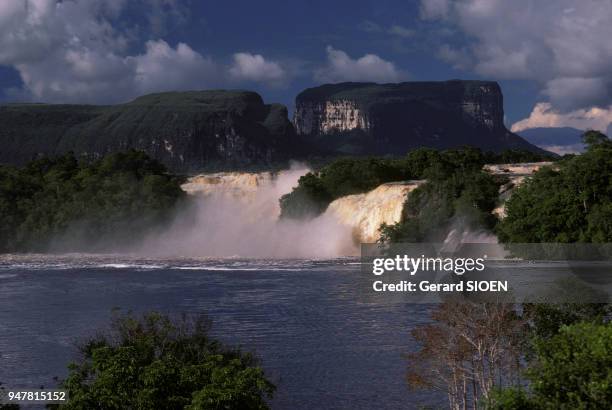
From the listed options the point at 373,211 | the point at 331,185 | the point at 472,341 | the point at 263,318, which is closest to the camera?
the point at 472,341

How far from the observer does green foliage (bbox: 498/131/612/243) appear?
115ft

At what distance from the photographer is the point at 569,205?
35.8m

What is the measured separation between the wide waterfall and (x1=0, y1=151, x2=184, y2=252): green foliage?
8.63 feet

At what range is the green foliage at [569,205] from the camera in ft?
115

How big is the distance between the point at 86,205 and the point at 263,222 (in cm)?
1702

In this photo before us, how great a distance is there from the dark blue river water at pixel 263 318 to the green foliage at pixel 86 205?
76.1 ft

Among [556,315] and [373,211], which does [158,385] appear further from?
[373,211]

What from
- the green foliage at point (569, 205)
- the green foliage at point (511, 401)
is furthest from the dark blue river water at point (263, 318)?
the green foliage at point (511, 401)

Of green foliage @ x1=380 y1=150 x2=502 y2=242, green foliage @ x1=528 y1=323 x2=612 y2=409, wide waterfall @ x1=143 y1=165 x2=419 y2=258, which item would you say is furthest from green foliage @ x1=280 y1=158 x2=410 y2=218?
Result: green foliage @ x1=528 y1=323 x2=612 y2=409

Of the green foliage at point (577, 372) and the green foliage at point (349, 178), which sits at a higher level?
the green foliage at point (349, 178)

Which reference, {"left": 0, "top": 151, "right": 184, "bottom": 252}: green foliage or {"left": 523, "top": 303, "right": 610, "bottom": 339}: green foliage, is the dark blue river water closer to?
{"left": 523, "top": 303, "right": 610, "bottom": 339}: green foliage

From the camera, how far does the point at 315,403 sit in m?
22.5

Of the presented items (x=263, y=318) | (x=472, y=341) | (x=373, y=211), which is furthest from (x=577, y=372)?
(x=373, y=211)

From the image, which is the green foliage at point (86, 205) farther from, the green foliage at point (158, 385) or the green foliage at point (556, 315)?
the green foliage at point (158, 385)
